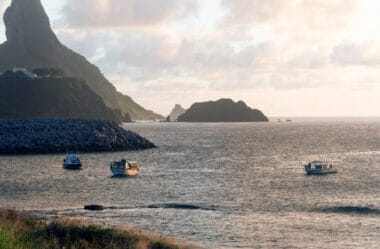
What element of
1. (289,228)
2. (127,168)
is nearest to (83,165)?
(127,168)

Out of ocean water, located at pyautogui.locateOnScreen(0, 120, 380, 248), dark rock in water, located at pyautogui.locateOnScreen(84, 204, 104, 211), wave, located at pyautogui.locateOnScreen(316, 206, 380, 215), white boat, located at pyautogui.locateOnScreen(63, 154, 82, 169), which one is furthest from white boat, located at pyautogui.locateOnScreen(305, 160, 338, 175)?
dark rock in water, located at pyautogui.locateOnScreen(84, 204, 104, 211)

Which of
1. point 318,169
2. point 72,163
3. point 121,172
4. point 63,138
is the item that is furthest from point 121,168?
point 63,138

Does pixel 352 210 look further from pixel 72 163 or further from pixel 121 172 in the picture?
pixel 72 163

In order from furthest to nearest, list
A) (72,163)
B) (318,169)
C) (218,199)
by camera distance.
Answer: (72,163)
(318,169)
(218,199)

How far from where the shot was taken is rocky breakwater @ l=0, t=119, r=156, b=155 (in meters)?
144

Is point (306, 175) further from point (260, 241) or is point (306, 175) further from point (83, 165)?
point (260, 241)

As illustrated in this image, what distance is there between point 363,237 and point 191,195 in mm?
29206

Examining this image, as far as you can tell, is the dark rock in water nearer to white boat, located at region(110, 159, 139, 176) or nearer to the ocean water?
the ocean water

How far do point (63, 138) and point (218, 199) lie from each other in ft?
289

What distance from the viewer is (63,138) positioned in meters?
153

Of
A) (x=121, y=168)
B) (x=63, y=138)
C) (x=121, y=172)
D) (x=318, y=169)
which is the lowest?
(x=121, y=172)

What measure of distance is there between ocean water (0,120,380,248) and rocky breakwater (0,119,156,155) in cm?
1760

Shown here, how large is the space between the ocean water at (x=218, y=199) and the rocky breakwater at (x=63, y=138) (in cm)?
1760

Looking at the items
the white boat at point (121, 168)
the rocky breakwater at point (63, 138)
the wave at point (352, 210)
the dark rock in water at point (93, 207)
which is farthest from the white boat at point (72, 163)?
the wave at point (352, 210)
